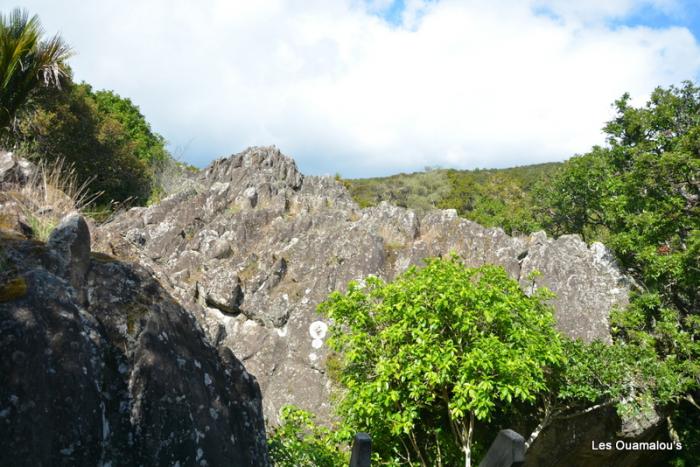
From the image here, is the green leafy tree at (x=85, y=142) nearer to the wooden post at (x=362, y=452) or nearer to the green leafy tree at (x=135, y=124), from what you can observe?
the green leafy tree at (x=135, y=124)

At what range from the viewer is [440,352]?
8.46m

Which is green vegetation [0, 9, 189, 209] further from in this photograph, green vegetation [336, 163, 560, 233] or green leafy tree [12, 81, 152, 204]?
green vegetation [336, 163, 560, 233]

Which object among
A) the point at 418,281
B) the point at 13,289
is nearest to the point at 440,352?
the point at 418,281

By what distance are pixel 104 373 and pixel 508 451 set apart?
2568 mm

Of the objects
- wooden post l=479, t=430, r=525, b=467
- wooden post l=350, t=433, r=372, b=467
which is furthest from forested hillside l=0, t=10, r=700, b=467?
wooden post l=479, t=430, r=525, b=467

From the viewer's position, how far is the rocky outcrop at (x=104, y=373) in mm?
2826

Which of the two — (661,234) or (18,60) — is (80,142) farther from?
(661,234)

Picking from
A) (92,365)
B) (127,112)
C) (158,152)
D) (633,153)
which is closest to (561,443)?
(633,153)

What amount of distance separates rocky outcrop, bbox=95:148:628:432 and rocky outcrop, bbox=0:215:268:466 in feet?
25.2

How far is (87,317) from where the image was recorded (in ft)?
10.9

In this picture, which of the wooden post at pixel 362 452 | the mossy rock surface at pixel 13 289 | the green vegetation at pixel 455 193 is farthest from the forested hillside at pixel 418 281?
the green vegetation at pixel 455 193

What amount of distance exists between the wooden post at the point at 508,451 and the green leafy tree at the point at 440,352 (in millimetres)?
4533

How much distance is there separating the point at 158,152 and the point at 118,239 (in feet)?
92.0

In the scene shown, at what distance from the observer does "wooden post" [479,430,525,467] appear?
3.19 metres
